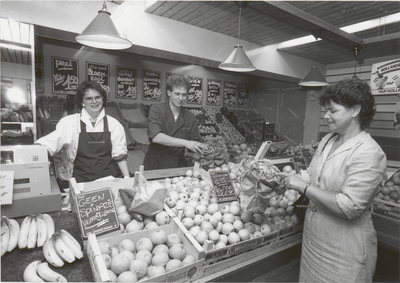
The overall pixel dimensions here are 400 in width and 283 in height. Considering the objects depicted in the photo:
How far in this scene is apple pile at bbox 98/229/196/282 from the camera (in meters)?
1.35

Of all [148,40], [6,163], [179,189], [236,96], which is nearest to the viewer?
[6,163]

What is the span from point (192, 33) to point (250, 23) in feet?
4.01

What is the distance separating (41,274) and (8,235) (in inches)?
17.6

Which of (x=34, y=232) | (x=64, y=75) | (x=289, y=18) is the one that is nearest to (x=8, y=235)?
(x=34, y=232)

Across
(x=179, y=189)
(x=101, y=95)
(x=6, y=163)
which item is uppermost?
(x=101, y=95)

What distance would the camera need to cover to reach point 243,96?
9.53 metres

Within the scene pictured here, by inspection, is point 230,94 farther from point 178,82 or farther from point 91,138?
point 91,138

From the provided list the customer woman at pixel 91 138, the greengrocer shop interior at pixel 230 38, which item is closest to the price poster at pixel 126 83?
the greengrocer shop interior at pixel 230 38

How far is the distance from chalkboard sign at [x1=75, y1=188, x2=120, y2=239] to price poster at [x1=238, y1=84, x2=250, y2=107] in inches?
326

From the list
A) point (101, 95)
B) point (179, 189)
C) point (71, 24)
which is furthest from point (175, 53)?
point (179, 189)

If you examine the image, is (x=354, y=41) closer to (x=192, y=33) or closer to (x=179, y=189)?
(x=192, y=33)

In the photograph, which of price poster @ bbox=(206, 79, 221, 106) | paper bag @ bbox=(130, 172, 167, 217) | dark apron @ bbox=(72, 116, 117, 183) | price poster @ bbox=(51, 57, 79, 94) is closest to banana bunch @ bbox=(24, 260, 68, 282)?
paper bag @ bbox=(130, 172, 167, 217)

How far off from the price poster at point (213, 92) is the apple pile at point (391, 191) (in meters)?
5.98

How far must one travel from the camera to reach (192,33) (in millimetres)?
5340
